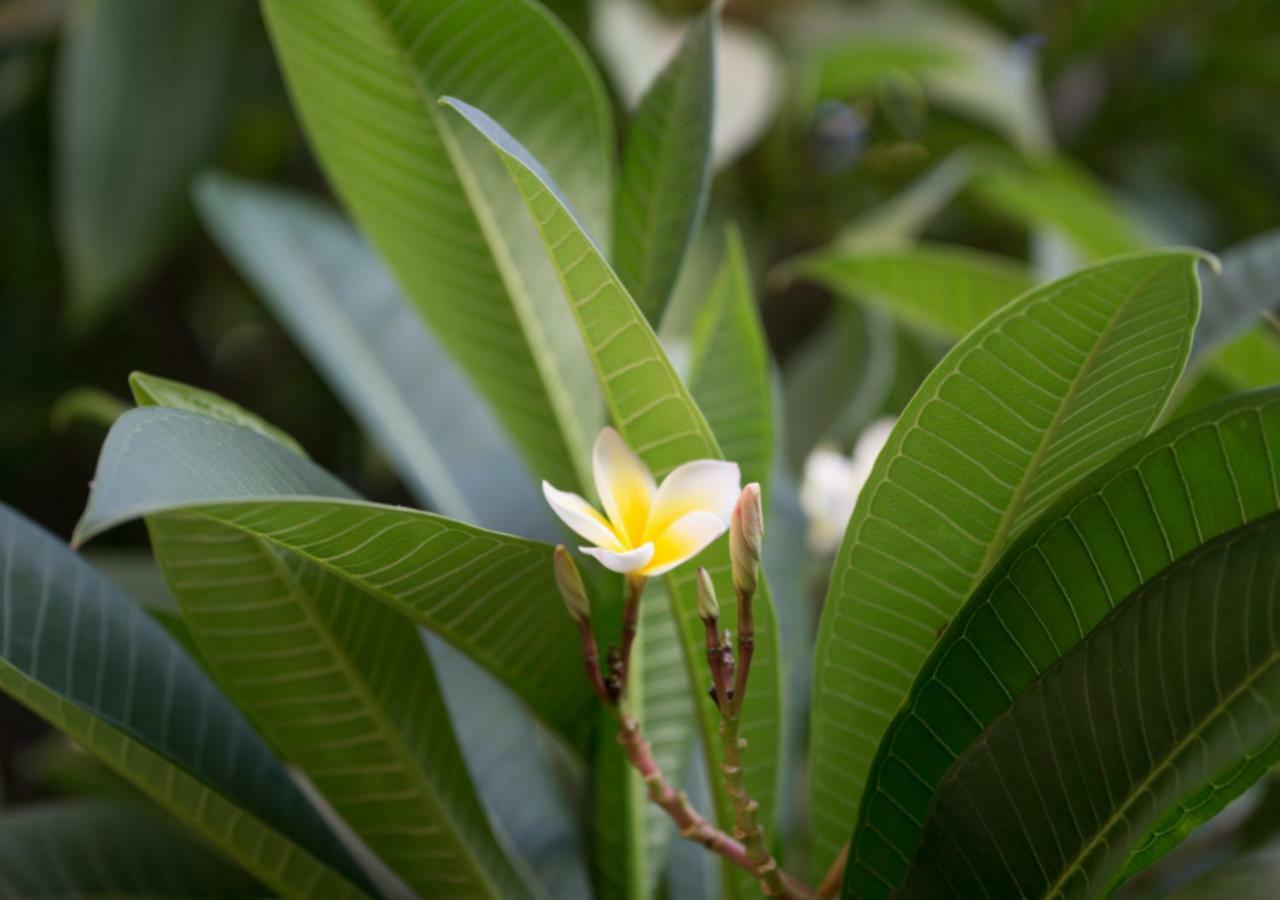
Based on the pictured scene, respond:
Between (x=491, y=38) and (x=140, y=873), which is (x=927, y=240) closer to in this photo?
(x=491, y=38)

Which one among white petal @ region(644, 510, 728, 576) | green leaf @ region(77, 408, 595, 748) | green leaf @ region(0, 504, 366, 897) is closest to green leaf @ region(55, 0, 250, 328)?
green leaf @ region(0, 504, 366, 897)

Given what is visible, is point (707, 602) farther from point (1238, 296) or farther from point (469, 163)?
point (1238, 296)

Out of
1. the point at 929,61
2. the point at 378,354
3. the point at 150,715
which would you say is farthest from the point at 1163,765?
the point at 929,61

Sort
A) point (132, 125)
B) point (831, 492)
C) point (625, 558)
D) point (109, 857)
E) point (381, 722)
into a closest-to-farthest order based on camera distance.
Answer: point (625, 558) → point (381, 722) → point (109, 857) → point (831, 492) → point (132, 125)

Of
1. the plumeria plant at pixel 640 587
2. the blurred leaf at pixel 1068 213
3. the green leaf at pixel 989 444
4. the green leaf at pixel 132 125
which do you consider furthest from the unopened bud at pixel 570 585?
the green leaf at pixel 132 125

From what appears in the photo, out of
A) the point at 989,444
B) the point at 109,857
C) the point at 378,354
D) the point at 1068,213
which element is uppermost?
the point at 1068,213

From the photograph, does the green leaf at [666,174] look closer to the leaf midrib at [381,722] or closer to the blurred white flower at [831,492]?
the leaf midrib at [381,722]

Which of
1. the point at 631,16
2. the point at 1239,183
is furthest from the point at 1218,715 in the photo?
the point at 1239,183
